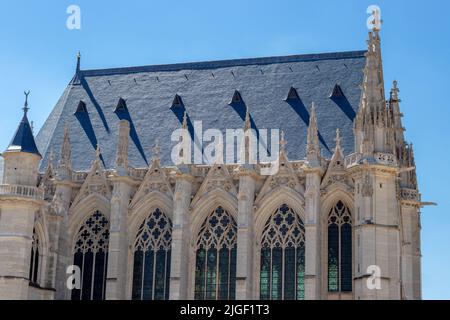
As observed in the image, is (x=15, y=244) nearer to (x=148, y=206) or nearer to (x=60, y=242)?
(x=60, y=242)

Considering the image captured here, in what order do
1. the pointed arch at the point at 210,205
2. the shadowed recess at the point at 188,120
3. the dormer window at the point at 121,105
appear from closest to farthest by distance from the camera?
the pointed arch at the point at 210,205 → the shadowed recess at the point at 188,120 → the dormer window at the point at 121,105

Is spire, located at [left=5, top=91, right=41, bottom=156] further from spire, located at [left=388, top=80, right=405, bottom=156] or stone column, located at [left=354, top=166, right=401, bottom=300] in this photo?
spire, located at [left=388, top=80, right=405, bottom=156]

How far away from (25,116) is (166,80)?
1040 centimetres

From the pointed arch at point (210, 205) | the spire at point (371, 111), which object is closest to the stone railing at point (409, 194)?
the spire at point (371, 111)

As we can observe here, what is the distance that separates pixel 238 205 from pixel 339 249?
493 cm

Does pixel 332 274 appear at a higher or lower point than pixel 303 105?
lower

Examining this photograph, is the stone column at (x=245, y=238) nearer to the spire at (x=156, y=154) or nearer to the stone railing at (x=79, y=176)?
the spire at (x=156, y=154)

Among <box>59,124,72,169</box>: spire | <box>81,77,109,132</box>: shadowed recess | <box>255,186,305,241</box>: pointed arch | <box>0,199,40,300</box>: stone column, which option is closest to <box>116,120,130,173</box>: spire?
<box>59,124,72,169</box>: spire

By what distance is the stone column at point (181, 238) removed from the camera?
46.0m

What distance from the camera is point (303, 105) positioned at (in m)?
50.7

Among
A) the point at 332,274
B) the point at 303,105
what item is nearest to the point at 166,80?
the point at 303,105

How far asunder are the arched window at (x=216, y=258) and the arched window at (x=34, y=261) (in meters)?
7.26
